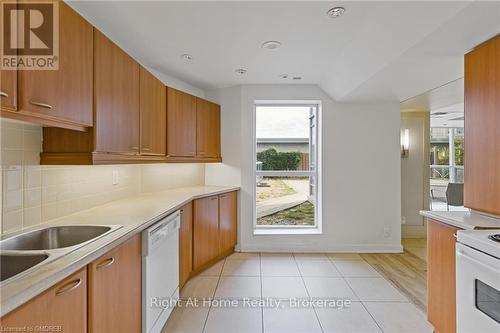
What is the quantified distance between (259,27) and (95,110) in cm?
147

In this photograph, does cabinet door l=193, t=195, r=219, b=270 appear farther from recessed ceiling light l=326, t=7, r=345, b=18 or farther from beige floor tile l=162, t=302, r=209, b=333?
recessed ceiling light l=326, t=7, r=345, b=18

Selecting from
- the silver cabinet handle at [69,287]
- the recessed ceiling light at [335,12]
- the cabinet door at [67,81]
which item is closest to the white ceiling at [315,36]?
the recessed ceiling light at [335,12]

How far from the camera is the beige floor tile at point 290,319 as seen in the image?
2.11 m

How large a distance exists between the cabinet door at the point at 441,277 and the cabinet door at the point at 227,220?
2.32m

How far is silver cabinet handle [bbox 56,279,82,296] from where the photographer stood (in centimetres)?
105

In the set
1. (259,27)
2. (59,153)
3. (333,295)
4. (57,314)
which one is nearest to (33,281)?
(57,314)

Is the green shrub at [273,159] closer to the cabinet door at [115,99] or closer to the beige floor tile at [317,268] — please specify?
the beige floor tile at [317,268]

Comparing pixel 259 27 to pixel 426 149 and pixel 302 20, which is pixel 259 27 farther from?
pixel 426 149

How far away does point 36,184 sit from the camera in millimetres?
1692

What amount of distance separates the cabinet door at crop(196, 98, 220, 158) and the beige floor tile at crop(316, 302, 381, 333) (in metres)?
2.36

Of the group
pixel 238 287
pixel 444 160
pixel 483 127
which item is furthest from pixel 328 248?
pixel 444 160

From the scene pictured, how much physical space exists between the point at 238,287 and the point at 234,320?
0.56m

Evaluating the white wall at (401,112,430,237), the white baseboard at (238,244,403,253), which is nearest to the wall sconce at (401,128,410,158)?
the white wall at (401,112,430,237)

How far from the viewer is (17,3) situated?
1.21 m
